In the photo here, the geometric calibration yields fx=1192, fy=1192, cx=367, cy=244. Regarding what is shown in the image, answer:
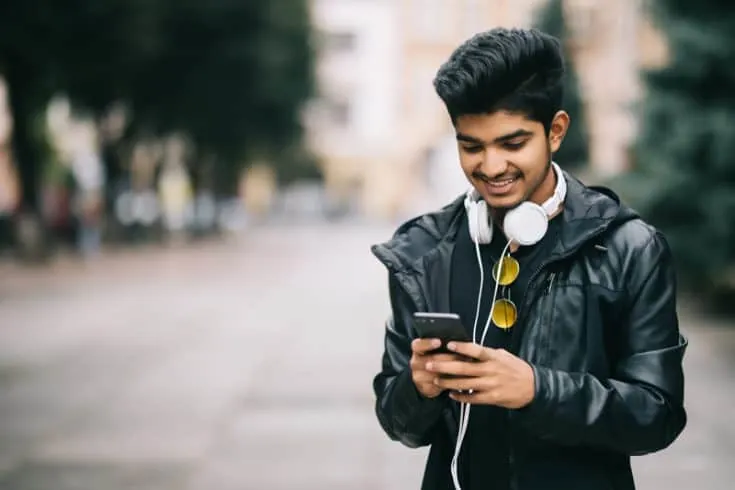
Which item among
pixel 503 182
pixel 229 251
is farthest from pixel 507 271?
pixel 229 251

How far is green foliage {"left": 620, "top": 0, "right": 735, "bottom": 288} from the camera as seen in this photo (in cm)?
1458

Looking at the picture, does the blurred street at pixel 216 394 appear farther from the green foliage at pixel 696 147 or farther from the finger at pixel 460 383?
the finger at pixel 460 383

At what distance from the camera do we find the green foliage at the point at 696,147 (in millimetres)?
14578

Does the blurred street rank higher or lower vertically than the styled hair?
lower

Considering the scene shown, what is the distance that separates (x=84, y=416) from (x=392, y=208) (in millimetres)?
67698

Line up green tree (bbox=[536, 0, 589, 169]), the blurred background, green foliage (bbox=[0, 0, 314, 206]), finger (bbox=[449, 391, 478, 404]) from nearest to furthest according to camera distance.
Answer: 1. finger (bbox=[449, 391, 478, 404])
2. the blurred background
3. green foliage (bbox=[0, 0, 314, 206])
4. green tree (bbox=[536, 0, 589, 169])

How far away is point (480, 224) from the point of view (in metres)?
2.17

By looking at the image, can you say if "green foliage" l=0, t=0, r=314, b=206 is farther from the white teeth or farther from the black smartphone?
the black smartphone

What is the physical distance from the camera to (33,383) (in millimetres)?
10703

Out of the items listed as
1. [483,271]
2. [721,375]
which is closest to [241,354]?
[721,375]

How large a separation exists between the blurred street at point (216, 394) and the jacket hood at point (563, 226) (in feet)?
15.6

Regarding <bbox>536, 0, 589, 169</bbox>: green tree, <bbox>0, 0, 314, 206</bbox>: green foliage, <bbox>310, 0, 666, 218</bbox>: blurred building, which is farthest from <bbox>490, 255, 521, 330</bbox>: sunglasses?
<bbox>310, 0, 666, 218</bbox>: blurred building

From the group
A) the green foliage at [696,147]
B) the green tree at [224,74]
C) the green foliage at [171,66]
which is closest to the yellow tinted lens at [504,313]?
the green foliage at [696,147]

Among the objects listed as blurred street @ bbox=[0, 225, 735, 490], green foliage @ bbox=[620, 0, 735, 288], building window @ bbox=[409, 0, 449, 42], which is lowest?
blurred street @ bbox=[0, 225, 735, 490]
